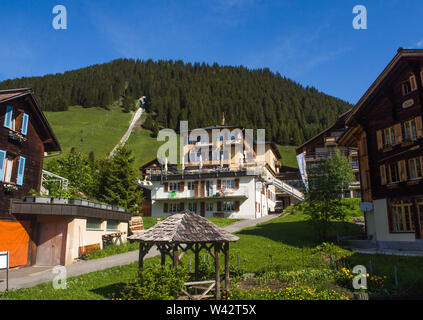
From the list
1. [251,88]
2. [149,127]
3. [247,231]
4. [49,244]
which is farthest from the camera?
[251,88]

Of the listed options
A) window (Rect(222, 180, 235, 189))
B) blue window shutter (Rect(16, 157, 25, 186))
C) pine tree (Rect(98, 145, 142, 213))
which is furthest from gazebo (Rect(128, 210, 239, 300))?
window (Rect(222, 180, 235, 189))

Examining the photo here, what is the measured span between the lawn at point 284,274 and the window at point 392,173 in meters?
7.13

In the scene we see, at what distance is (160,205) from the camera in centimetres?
5225

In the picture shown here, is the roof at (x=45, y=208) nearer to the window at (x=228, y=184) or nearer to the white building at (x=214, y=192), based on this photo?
the white building at (x=214, y=192)

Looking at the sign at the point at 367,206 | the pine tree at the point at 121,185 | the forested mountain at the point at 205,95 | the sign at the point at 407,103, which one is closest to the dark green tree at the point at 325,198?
the sign at the point at 367,206

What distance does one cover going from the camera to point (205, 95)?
155 metres

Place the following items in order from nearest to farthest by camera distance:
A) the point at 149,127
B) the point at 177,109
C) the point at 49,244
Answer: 1. the point at 49,244
2. the point at 149,127
3. the point at 177,109

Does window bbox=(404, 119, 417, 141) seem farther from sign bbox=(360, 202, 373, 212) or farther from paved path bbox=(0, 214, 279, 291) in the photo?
paved path bbox=(0, 214, 279, 291)

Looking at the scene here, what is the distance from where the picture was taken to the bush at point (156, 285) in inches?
419

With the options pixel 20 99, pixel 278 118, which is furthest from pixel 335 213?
pixel 278 118
